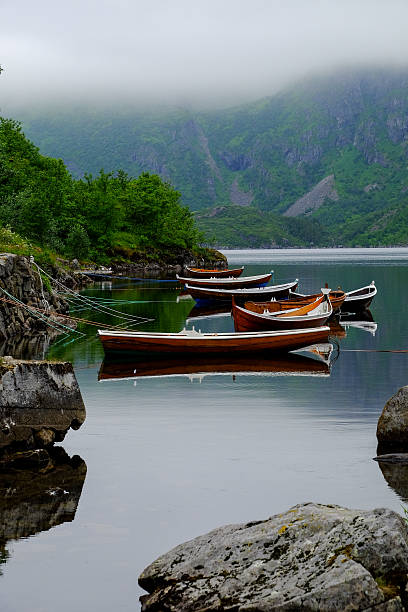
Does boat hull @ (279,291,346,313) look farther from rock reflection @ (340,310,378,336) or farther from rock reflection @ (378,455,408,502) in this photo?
rock reflection @ (378,455,408,502)

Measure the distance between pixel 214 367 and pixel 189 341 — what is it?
181 cm

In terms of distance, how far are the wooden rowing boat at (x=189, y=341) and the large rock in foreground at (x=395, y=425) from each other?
16604 millimetres

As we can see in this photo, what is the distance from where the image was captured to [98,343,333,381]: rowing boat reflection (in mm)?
32969

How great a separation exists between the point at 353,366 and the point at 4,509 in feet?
Answer: 78.1

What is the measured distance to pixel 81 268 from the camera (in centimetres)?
11306

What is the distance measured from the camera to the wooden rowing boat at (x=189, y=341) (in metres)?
35.1

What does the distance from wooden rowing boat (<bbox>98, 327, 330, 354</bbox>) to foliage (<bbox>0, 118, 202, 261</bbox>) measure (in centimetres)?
4723

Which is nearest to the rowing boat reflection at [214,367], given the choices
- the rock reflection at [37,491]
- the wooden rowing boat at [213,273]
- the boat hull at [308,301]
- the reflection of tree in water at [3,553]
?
the rock reflection at [37,491]

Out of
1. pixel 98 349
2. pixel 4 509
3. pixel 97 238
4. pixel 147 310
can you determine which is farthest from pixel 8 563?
pixel 97 238

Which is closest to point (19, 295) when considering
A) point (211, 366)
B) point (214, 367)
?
point (211, 366)

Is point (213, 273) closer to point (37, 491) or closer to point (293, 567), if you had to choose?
point (37, 491)

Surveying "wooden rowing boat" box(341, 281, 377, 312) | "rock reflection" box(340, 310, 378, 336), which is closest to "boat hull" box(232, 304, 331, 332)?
"rock reflection" box(340, 310, 378, 336)

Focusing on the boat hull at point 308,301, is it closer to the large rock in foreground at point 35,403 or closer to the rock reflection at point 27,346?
the rock reflection at point 27,346

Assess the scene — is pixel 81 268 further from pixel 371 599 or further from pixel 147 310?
pixel 371 599
